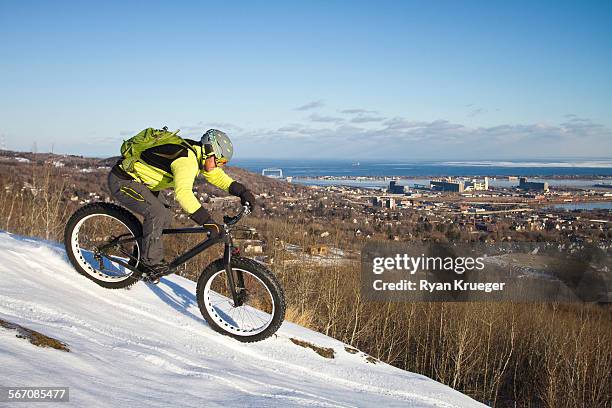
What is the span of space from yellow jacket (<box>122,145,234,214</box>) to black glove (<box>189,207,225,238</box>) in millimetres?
61

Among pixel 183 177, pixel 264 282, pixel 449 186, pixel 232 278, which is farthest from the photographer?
pixel 449 186

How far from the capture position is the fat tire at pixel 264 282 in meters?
4.91

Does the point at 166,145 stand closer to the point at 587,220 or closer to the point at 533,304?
the point at 533,304

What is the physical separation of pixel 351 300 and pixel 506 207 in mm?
31140

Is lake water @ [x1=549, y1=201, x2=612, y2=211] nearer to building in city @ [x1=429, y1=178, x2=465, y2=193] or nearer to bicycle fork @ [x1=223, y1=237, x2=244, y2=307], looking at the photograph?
building in city @ [x1=429, y1=178, x2=465, y2=193]

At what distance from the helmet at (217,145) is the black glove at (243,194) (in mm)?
486

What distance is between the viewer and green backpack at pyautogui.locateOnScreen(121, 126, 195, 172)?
16.7 ft

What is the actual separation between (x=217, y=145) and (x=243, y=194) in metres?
0.67

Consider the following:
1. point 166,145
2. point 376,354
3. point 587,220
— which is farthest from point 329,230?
point 587,220

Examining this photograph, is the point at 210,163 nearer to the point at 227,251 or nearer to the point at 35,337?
the point at 227,251

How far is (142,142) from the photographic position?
518 cm

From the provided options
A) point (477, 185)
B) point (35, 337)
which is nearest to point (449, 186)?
point (477, 185)

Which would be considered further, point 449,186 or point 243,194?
point 449,186

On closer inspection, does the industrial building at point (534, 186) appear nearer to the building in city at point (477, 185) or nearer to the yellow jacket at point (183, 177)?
the building in city at point (477, 185)
